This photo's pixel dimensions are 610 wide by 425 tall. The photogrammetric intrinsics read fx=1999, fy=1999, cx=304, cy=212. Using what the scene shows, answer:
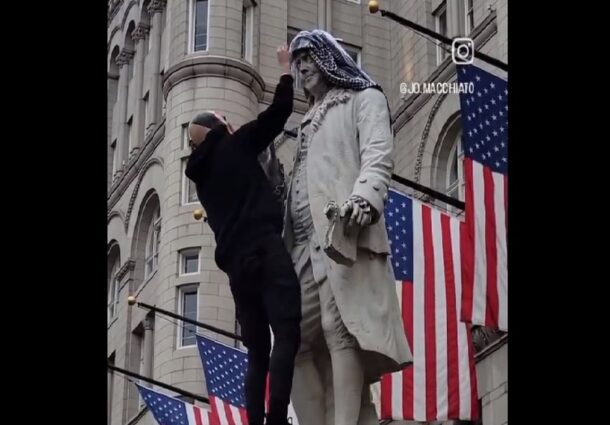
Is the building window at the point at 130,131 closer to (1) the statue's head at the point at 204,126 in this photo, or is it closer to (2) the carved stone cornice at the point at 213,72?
(2) the carved stone cornice at the point at 213,72

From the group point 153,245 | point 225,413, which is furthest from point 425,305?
point 153,245

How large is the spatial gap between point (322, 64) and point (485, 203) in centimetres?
1252

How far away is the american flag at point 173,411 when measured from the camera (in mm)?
29750

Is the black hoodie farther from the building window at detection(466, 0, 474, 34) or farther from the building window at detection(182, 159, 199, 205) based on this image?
the building window at detection(182, 159, 199, 205)

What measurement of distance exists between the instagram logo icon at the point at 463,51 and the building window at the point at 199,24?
36.1ft

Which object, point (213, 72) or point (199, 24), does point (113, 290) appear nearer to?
point (213, 72)

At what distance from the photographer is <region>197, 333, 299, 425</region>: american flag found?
27203 mm

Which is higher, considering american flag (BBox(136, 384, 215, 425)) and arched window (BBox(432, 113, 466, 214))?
arched window (BBox(432, 113, 466, 214))

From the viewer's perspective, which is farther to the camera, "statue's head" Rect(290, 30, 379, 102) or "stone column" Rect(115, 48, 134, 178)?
"stone column" Rect(115, 48, 134, 178)

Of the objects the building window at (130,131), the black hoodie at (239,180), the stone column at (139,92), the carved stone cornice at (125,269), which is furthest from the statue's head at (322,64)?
the building window at (130,131)

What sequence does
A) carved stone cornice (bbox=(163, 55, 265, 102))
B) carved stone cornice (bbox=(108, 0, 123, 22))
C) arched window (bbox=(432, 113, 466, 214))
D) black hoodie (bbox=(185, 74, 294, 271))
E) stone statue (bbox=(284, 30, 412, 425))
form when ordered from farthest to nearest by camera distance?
carved stone cornice (bbox=(163, 55, 265, 102)), arched window (bbox=(432, 113, 466, 214)), carved stone cornice (bbox=(108, 0, 123, 22)), black hoodie (bbox=(185, 74, 294, 271)), stone statue (bbox=(284, 30, 412, 425))

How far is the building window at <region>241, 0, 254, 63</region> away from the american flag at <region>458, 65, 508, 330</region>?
14725 mm

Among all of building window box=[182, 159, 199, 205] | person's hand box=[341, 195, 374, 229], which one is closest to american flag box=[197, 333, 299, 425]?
person's hand box=[341, 195, 374, 229]
